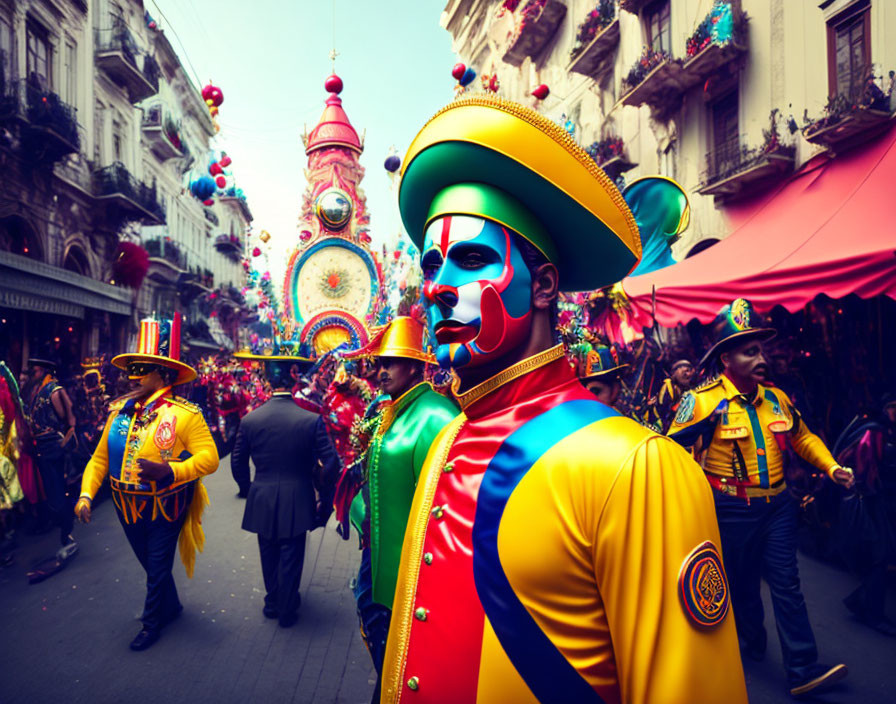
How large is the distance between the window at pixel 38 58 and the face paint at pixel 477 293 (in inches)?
613

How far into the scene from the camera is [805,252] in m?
5.12

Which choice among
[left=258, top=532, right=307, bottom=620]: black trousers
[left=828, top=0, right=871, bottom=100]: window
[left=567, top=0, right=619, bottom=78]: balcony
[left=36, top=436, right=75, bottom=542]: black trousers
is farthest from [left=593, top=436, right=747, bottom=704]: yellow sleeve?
[left=567, top=0, right=619, bottom=78]: balcony

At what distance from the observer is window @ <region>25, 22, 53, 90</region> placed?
1234cm

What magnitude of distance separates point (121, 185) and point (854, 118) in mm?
17713

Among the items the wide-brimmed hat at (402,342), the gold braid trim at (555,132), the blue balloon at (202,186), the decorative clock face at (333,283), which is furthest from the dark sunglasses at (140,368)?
the decorative clock face at (333,283)

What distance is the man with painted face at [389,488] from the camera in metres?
2.44

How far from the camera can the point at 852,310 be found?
582 cm

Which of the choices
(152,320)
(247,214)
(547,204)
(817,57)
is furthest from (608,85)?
(247,214)

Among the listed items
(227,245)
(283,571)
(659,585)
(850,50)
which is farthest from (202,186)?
(659,585)

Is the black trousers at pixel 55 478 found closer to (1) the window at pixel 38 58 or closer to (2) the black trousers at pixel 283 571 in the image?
(2) the black trousers at pixel 283 571

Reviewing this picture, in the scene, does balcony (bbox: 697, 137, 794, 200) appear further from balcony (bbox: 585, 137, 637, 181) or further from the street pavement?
the street pavement

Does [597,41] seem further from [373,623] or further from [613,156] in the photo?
[373,623]

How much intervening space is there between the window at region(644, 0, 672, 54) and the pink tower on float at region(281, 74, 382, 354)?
12.8m

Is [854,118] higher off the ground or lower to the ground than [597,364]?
higher
